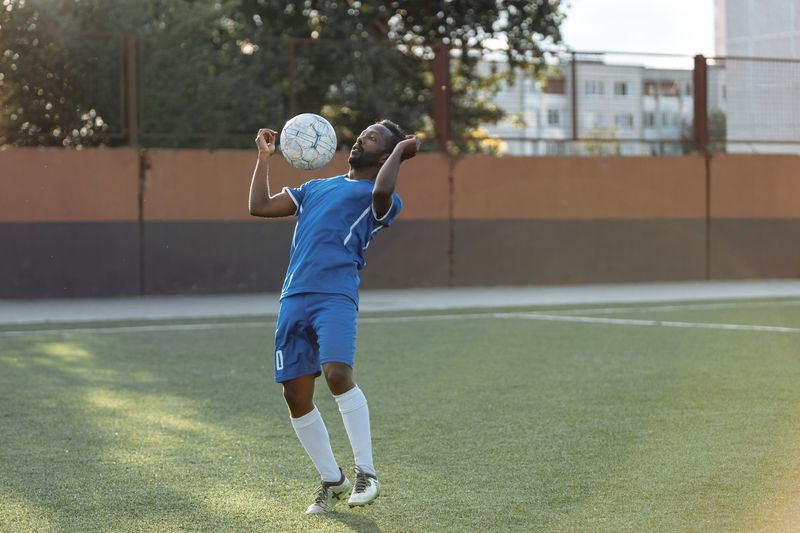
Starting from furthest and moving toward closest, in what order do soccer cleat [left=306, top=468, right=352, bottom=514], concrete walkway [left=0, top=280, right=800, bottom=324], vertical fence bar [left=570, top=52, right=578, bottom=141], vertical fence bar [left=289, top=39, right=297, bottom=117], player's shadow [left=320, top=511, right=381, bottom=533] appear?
vertical fence bar [left=570, top=52, right=578, bottom=141] → vertical fence bar [left=289, top=39, right=297, bottom=117] → concrete walkway [left=0, top=280, right=800, bottom=324] → soccer cleat [left=306, top=468, right=352, bottom=514] → player's shadow [left=320, top=511, right=381, bottom=533]

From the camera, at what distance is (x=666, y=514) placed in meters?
5.33

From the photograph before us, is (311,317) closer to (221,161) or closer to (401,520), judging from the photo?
(401,520)

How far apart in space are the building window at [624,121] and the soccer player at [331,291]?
17.4 metres

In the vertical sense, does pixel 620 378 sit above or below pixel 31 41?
below

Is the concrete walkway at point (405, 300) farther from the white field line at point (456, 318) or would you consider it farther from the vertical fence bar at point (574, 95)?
the vertical fence bar at point (574, 95)

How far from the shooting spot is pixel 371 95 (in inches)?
985

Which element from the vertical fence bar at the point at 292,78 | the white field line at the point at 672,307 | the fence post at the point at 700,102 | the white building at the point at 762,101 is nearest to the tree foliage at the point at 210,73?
the vertical fence bar at the point at 292,78

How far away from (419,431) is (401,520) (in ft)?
7.28

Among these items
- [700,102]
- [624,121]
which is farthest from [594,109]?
[700,102]

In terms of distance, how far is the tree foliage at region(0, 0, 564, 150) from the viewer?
19.6m

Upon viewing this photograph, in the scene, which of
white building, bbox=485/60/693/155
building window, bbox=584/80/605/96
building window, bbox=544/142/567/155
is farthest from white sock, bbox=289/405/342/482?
building window, bbox=544/142/567/155

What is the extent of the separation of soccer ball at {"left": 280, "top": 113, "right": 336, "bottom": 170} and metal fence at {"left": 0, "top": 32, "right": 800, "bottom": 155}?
13.6 meters

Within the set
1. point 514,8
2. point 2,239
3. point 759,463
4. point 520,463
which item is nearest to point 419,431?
point 520,463

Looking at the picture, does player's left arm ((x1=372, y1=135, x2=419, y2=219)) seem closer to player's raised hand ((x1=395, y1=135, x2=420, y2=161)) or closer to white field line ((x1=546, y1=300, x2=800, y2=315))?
player's raised hand ((x1=395, y1=135, x2=420, y2=161))
